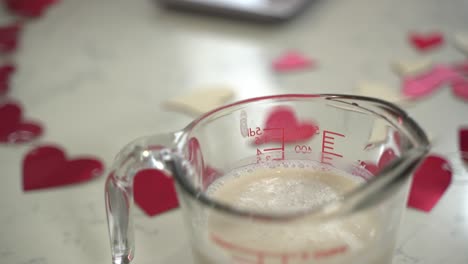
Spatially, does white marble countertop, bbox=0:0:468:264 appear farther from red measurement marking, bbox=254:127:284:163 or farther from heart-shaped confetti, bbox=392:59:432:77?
red measurement marking, bbox=254:127:284:163

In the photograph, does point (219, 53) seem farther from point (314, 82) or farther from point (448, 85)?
point (448, 85)

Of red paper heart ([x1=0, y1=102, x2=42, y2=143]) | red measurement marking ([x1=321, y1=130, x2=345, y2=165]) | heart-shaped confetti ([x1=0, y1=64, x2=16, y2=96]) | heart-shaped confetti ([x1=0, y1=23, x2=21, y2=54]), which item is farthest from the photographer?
heart-shaped confetti ([x1=0, y1=23, x2=21, y2=54])

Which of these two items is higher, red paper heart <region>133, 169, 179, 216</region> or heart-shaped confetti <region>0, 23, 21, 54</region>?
heart-shaped confetti <region>0, 23, 21, 54</region>

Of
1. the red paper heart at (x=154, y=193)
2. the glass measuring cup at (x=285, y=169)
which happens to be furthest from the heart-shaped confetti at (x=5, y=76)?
the glass measuring cup at (x=285, y=169)

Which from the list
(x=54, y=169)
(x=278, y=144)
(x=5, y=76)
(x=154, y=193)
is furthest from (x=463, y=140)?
(x=5, y=76)

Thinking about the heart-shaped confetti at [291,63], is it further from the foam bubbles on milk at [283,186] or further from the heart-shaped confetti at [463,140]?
the foam bubbles on milk at [283,186]

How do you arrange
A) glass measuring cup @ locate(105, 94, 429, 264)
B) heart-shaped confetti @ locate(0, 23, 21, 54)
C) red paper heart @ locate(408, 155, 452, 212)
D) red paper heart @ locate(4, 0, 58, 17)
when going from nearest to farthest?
1. glass measuring cup @ locate(105, 94, 429, 264)
2. red paper heart @ locate(408, 155, 452, 212)
3. heart-shaped confetti @ locate(0, 23, 21, 54)
4. red paper heart @ locate(4, 0, 58, 17)

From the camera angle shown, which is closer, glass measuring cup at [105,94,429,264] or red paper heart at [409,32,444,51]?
glass measuring cup at [105,94,429,264]

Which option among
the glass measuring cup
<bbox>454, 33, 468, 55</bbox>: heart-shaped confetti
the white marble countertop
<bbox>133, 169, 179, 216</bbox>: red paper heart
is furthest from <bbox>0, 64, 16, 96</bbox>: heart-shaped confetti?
<bbox>454, 33, 468, 55</bbox>: heart-shaped confetti
